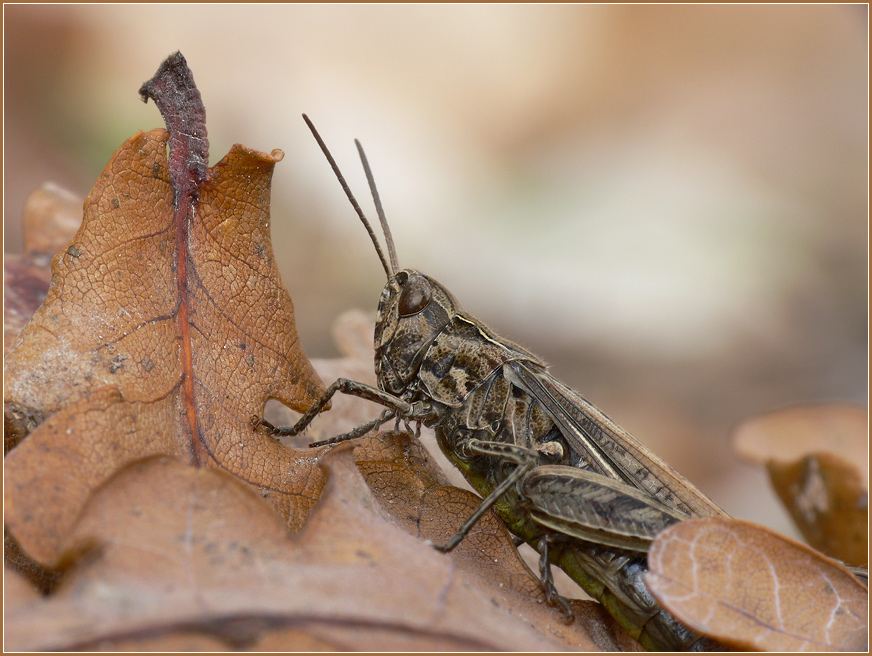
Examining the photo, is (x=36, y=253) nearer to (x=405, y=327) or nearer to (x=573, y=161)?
(x=405, y=327)

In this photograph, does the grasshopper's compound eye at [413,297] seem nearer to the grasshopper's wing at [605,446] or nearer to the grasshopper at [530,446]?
the grasshopper at [530,446]

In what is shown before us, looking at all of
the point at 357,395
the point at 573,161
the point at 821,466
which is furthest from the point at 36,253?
the point at 573,161

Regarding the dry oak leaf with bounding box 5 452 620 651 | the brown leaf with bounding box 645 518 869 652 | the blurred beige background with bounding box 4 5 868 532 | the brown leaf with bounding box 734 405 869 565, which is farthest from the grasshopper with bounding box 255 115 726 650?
the blurred beige background with bounding box 4 5 868 532

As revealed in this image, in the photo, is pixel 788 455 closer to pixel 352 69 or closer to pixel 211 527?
pixel 211 527

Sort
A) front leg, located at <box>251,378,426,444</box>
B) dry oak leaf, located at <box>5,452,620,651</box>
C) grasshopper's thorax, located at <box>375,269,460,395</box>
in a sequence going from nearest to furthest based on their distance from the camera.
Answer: dry oak leaf, located at <box>5,452,620,651</box>
front leg, located at <box>251,378,426,444</box>
grasshopper's thorax, located at <box>375,269,460,395</box>

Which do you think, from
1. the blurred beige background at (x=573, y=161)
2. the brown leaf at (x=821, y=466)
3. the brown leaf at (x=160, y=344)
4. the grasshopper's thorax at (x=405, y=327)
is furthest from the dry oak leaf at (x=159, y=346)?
the blurred beige background at (x=573, y=161)

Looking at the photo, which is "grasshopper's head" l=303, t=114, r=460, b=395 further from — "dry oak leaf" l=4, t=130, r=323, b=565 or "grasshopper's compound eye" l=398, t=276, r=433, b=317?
"dry oak leaf" l=4, t=130, r=323, b=565

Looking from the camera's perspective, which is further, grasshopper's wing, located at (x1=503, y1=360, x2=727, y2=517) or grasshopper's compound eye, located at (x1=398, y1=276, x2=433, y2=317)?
grasshopper's compound eye, located at (x1=398, y1=276, x2=433, y2=317)
